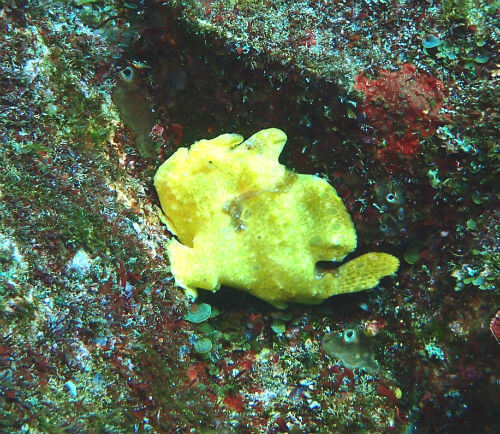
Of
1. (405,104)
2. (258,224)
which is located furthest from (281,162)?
(405,104)

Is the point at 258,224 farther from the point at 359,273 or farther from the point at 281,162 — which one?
the point at 359,273

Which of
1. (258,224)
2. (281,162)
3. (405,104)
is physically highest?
(405,104)

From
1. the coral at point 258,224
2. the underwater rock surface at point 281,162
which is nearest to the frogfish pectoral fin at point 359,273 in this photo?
the coral at point 258,224

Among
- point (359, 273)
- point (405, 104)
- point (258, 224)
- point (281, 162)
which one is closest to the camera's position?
point (405, 104)

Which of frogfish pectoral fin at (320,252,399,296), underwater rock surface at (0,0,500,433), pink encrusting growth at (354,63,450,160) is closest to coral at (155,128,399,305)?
frogfish pectoral fin at (320,252,399,296)

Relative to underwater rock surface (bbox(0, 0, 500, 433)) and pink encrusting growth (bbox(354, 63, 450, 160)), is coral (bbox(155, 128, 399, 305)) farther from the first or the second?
pink encrusting growth (bbox(354, 63, 450, 160))

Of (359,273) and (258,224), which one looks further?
(258,224)
